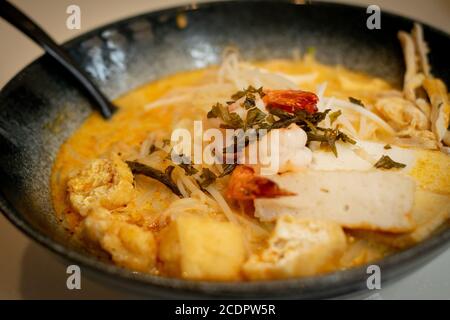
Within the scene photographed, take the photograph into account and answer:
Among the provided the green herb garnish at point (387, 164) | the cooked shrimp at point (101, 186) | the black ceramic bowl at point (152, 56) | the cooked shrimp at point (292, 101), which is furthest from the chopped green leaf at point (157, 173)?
the green herb garnish at point (387, 164)

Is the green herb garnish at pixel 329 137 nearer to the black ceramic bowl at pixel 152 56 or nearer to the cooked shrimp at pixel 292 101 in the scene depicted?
the cooked shrimp at pixel 292 101

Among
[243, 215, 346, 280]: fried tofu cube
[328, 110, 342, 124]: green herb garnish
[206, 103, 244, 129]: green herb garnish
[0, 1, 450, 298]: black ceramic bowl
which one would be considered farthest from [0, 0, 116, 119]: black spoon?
[243, 215, 346, 280]: fried tofu cube

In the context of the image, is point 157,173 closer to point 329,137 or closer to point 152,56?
point 329,137

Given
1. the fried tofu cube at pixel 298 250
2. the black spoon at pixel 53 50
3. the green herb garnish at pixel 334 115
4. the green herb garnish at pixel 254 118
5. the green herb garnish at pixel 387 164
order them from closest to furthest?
the fried tofu cube at pixel 298 250 < the green herb garnish at pixel 387 164 < the green herb garnish at pixel 254 118 < the green herb garnish at pixel 334 115 < the black spoon at pixel 53 50

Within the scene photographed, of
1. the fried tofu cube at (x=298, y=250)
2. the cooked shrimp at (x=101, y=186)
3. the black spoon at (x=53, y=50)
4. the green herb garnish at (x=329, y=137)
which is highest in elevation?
the black spoon at (x=53, y=50)

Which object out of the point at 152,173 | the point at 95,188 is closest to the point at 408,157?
the point at 152,173

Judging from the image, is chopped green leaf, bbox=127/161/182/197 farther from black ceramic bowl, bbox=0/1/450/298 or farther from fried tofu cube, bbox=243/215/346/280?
fried tofu cube, bbox=243/215/346/280

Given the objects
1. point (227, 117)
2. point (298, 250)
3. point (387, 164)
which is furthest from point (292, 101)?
point (298, 250)

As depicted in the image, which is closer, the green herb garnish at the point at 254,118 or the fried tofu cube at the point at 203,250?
the fried tofu cube at the point at 203,250
